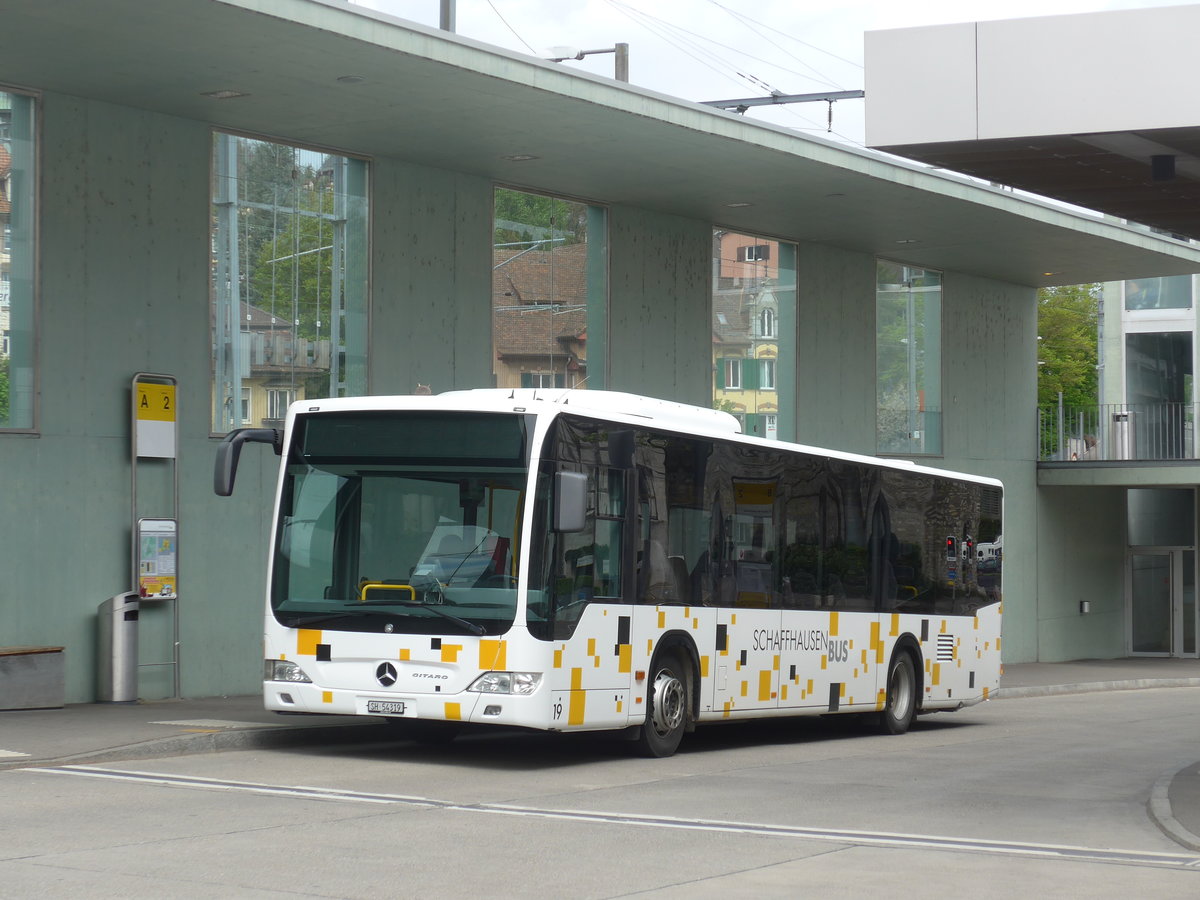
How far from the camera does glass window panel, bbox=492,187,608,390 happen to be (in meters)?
23.2

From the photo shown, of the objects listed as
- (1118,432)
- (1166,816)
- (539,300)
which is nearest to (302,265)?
(539,300)

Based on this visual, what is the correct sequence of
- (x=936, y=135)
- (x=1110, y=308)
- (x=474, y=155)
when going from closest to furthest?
1. (x=936, y=135)
2. (x=474, y=155)
3. (x=1110, y=308)

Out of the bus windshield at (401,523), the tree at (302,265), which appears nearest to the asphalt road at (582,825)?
the bus windshield at (401,523)

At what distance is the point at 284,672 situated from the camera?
45.8ft

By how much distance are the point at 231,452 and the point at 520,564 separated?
2731 millimetres

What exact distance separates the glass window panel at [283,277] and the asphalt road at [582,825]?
5605 millimetres

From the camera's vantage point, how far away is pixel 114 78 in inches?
682

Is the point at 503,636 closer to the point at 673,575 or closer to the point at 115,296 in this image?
the point at 673,575

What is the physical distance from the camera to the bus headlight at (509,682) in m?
13.2

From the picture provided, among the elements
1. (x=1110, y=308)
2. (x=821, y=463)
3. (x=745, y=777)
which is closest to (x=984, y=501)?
(x=821, y=463)

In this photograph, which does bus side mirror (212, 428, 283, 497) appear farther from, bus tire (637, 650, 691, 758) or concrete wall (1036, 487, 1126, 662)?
concrete wall (1036, 487, 1126, 662)

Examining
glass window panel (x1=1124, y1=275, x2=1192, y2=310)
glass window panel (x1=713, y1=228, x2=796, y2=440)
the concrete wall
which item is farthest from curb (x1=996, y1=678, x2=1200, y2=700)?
glass window panel (x1=1124, y1=275, x2=1192, y2=310)

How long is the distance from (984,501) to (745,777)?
9920 millimetres

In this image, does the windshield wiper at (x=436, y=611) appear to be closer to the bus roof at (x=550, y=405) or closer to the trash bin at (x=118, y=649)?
the bus roof at (x=550, y=405)
